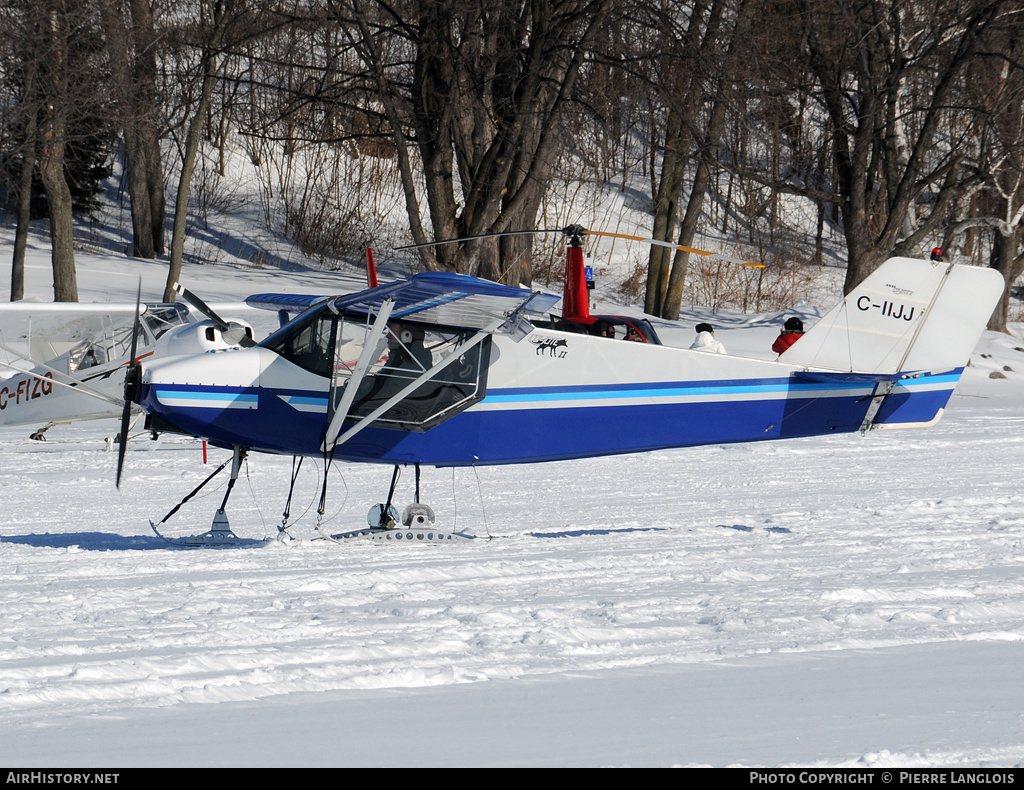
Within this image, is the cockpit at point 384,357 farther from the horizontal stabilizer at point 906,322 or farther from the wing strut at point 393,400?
the horizontal stabilizer at point 906,322

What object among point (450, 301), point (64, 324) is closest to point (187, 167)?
point (64, 324)

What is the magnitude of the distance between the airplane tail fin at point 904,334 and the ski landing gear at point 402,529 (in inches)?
121

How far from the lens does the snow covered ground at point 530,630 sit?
3475 millimetres

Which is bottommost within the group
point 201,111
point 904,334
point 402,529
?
point 402,529

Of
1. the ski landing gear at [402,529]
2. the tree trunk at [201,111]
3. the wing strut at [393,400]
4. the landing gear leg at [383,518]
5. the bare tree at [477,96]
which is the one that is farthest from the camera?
the tree trunk at [201,111]

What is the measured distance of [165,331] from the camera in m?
11.6

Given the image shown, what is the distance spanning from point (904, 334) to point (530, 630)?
185 inches

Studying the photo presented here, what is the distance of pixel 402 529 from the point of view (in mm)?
7531

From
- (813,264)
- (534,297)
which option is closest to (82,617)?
(534,297)

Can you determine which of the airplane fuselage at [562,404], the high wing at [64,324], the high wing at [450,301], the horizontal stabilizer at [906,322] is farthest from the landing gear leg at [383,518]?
the high wing at [64,324]

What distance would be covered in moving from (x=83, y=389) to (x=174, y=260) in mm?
16071

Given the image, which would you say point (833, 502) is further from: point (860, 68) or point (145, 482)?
point (860, 68)

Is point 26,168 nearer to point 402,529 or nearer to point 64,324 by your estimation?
point 64,324

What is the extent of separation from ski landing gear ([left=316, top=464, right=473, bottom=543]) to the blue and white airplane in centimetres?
2
